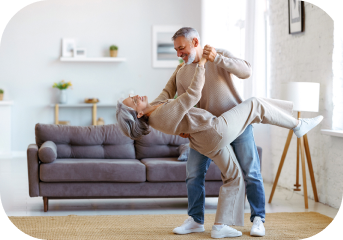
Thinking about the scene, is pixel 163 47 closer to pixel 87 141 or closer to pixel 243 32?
pixel 243 32

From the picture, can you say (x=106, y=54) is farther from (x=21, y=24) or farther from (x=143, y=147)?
(x=143, y=147)

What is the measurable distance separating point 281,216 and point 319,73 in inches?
63.2

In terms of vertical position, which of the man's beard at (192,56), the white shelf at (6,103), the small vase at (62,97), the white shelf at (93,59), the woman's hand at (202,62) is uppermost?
the white shelf at (93,59)

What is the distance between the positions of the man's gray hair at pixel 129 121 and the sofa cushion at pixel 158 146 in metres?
1.82

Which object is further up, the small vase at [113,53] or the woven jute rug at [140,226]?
the small vase at [113,53]

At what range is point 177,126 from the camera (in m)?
2.63

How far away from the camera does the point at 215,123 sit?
263cm

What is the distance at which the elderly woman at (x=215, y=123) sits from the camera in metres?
2.55

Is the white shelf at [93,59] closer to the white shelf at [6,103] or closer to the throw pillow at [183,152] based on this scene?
the white shelf at [6,103]

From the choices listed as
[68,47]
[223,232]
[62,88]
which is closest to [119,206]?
[223,232]

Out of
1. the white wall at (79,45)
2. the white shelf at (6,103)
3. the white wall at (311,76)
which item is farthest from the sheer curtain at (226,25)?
the white shelf at (6,103)

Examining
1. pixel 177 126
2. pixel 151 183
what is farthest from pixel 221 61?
pixel 151 183

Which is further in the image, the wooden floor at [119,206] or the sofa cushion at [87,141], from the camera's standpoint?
the sofa cushion at [87,141]

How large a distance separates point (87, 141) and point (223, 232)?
2068 millimetres
